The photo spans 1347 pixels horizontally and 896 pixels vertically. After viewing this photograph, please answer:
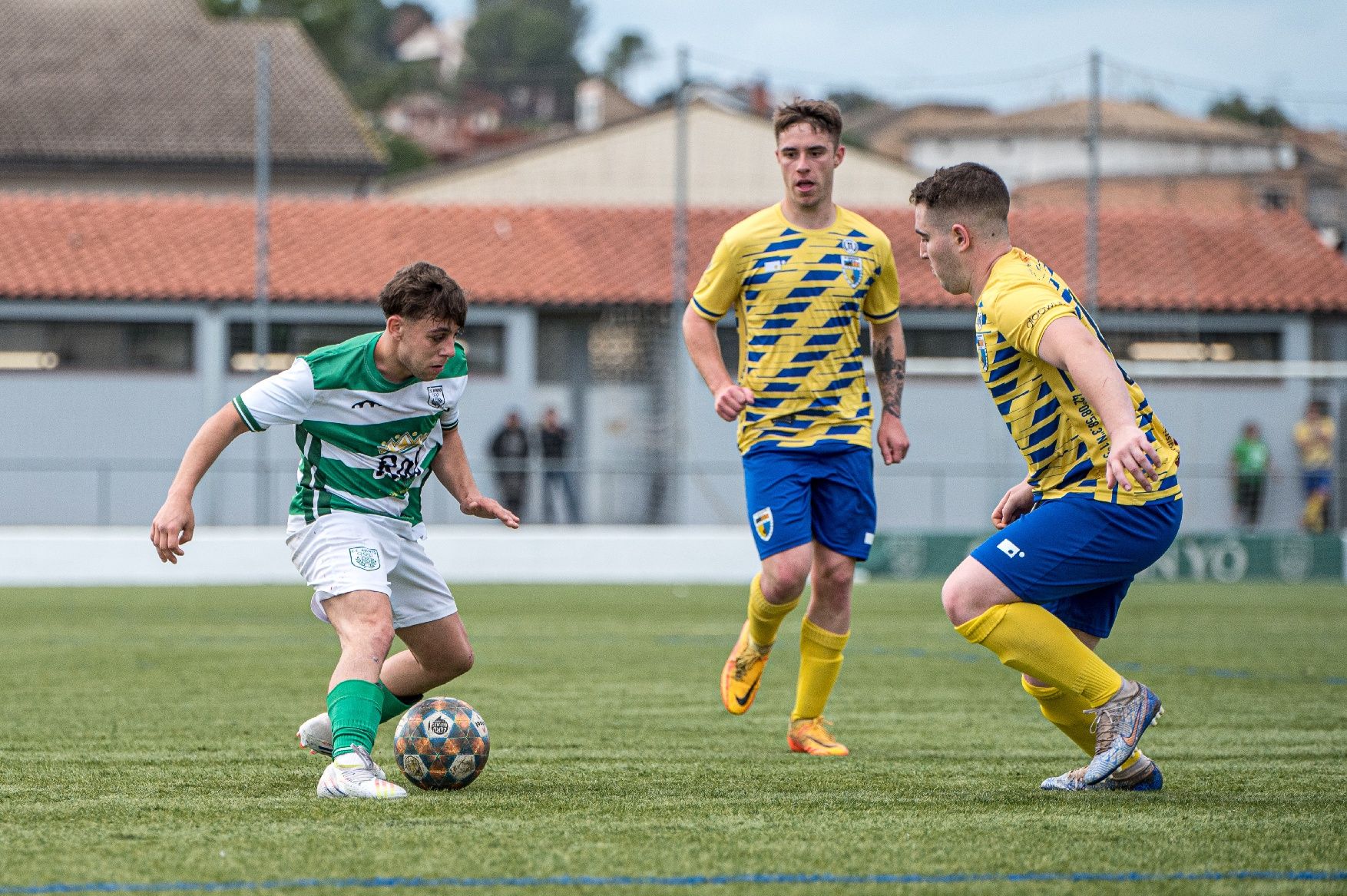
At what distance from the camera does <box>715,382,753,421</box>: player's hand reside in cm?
594

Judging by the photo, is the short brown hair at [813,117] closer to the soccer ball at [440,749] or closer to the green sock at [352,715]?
the soccer ball at [440,749]

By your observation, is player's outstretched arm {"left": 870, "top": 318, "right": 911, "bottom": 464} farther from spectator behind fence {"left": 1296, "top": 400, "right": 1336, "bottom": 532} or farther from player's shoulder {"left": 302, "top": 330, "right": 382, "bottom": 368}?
spectator behind fence {"left": 1296, "top": 400, "right": 1336, "bottom": 532}

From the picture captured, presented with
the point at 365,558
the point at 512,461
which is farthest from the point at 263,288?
the point at 365,558

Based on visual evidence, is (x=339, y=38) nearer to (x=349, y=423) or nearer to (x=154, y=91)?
(x=154, y=91)

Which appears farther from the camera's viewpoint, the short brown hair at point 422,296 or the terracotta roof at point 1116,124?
the terracotta roof at point 1116,124

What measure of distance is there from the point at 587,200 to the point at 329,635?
23.5m

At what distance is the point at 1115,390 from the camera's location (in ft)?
14.3

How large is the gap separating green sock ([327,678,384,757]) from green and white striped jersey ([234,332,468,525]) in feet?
1.78

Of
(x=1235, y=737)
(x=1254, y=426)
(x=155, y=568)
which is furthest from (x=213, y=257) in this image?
(x=1235, y=737)

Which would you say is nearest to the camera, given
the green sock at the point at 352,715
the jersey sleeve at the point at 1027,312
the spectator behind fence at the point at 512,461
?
the jersey sleeve at the point at 1027,312

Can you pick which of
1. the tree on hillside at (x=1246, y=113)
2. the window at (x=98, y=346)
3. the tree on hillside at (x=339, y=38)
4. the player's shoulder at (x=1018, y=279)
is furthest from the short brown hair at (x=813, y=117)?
the tree on hillside at (x=339, y=38)

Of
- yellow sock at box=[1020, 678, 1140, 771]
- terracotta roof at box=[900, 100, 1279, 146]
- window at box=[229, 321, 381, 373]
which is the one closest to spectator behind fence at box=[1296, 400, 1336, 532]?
terracotta roof at box=[900, 100, 1279, 146]

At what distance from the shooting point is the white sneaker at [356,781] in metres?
4.74

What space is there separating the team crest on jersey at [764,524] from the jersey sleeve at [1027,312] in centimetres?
166
